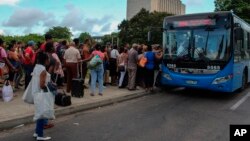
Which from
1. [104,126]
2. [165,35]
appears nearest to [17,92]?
[104,126]

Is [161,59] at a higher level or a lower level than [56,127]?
higher

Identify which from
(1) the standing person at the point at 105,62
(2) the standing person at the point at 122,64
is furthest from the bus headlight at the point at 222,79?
(1) the standing person at the point at 105,62

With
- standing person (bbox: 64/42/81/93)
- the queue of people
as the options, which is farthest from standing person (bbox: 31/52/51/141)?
standing person (bbox: 64/42/81/93)

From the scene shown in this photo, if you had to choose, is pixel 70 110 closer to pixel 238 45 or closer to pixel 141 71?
pixel 141 71

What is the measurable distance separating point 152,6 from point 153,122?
110 metres

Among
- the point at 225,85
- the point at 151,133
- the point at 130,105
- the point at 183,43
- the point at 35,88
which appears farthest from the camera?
the point at 183,43

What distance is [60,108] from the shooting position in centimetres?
932

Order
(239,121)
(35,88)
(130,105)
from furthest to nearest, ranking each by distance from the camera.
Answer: (130,105) < (239,121) < (35,88)

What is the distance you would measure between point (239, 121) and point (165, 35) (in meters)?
5.53

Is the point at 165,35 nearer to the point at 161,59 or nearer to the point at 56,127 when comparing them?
the point at 161,59

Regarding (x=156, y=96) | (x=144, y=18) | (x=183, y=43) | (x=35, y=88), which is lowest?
(x=156, y=96)

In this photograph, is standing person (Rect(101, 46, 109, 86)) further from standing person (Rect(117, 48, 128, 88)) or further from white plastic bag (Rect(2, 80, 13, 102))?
white plastic bag (Rect(2, 80, 13, 102))

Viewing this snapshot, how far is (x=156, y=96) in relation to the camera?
44.3 ft

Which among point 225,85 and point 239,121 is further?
point 225,85
